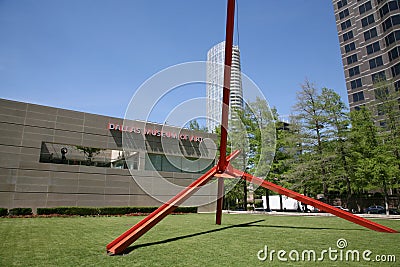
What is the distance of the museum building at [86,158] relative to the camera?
Answer: 22.2 meters

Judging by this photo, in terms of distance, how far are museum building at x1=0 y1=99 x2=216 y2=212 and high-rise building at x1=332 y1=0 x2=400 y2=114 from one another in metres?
36.7

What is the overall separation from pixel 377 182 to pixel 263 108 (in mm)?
14982

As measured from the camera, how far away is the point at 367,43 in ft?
181

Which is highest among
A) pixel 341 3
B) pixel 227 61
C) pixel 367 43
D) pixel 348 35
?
pixel 341 3

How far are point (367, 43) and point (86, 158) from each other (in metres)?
57.2

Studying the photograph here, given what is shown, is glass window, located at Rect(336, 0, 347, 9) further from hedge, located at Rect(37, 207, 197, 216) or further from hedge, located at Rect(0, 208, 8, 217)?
hedge, located at Rect(0, 208, 8, 217)

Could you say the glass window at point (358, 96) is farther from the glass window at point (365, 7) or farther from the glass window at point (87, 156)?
the glass window at point (87, 156)

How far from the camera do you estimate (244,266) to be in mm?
5625

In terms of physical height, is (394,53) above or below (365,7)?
below

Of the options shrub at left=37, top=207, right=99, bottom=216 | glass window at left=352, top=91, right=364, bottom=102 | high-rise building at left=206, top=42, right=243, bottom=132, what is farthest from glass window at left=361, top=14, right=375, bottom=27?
shrub at left=37, top=207, right=99, bottom=216

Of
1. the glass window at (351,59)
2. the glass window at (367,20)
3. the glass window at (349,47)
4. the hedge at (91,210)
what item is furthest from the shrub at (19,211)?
the glass window at (367,20)

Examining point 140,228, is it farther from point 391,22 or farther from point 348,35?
point 348,35

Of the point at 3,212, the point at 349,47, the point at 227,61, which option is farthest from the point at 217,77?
the point at 349,47

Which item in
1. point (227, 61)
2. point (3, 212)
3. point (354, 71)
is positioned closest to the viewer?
point (227, 61)
